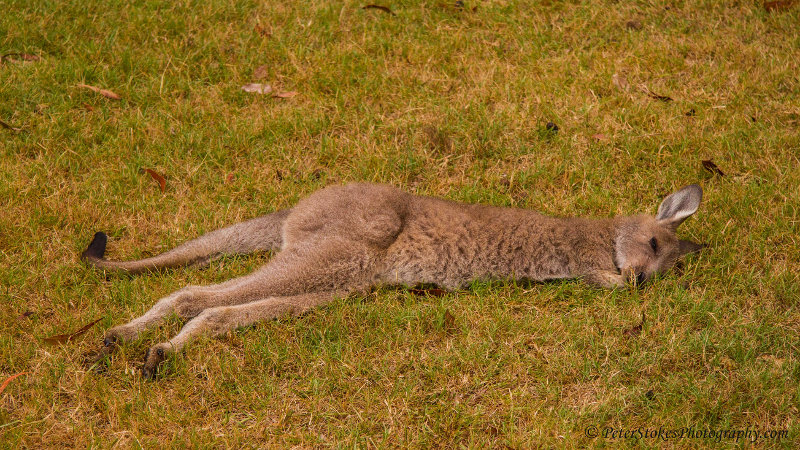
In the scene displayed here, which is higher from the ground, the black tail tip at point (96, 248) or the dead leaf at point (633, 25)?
the dead leaf at point (633, 25)

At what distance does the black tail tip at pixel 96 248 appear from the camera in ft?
16.3

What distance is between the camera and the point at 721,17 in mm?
7844

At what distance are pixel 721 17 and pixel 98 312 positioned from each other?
21.8 feet

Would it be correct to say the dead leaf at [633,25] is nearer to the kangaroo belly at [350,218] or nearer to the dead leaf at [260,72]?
the dead leaf at [260,72]

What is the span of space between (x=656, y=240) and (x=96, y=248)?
12.5ft

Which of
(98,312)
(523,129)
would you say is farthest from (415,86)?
(98,312)

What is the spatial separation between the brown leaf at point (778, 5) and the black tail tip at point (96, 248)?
6858 millimetres

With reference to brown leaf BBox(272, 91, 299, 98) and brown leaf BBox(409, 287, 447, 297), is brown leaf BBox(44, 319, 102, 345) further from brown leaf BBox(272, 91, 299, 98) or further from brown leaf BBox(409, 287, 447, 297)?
brown leaf BBox(272, 91, 299, 98)

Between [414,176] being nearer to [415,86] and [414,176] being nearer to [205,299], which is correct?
[415,86]

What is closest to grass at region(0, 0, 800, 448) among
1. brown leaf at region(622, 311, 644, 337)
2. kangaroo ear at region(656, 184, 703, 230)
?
brown leaf at region(622, 311, 644, 337)

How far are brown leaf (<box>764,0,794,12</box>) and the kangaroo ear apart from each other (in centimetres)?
375

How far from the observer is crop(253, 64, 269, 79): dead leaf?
7121mm

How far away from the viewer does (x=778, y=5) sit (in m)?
7.88

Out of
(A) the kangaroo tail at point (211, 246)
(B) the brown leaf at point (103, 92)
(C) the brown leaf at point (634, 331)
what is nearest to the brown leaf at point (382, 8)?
(B) the brown leaf at point (103, 92)
